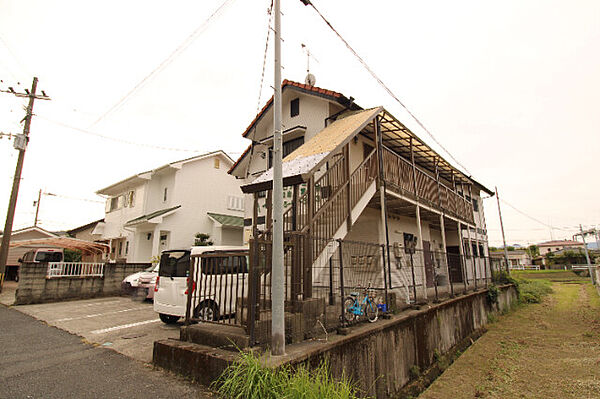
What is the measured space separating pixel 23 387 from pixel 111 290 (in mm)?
10768

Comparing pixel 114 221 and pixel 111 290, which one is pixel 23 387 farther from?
pixel 114 221

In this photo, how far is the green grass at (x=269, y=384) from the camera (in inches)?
117

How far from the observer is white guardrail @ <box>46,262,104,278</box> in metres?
11.7

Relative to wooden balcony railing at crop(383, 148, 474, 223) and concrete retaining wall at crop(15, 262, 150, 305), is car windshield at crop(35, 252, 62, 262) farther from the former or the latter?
wooden balcony railing at crop(383, 148, 474, 223)

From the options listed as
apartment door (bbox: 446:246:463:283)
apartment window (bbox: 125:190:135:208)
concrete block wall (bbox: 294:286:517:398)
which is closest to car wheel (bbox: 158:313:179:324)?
concrete block wall (bbox: 294:286:517:398)

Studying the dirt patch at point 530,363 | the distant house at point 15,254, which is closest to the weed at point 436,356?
the dirt patch at point 530,363

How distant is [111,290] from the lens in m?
13.2

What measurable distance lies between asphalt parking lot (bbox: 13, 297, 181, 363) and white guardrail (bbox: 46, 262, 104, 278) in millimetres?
1248

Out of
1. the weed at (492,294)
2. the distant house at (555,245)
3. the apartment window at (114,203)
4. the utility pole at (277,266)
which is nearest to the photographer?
the utility pole at (277,266)

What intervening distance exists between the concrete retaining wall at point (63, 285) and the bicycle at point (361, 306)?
39.9 feet

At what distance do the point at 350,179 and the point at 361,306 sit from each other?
3219 millimetres

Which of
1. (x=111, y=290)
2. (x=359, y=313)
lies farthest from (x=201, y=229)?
(x=359, y=313)

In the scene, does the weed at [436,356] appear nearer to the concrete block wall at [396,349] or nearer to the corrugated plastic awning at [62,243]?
the concrete block wall at [396,349]

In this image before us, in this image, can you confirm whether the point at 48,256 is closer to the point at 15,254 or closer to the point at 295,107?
the point at 15,254
